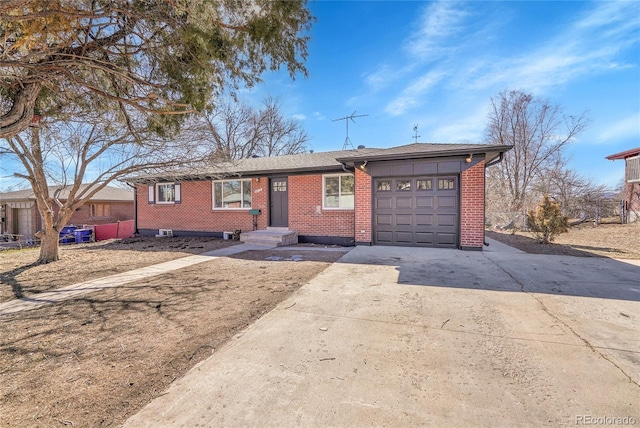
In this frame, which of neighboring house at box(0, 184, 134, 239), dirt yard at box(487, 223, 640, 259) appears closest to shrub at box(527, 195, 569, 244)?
dirt yard at box(487, 223, 640, 259)

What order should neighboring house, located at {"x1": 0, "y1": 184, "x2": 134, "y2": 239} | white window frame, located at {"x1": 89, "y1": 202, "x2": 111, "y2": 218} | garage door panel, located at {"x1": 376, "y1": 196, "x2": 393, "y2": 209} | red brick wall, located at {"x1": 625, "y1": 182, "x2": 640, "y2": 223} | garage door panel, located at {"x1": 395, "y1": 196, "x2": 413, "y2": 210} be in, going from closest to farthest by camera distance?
1. garage door panel, located at {"x1": 395, "y1": 196, "x2": 413, "y2": 210}
2. garage door panel, located at {"x1": 376, "y1": 196, "x2": 393, "y2": 209}
3. red brick wall, located at {"x1": 625, "y1": 182, "x2": 640, "y2": 223}
4. neighboring house, located at {"x1": 0, "y1": 184, "x2": 134, "y2": 239}
5. white window frame, located at {"x1": 89, "y1": 202, "x2": 111, "y2": 218}

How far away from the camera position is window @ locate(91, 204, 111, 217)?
20.4 m

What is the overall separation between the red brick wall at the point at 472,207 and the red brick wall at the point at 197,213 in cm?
710

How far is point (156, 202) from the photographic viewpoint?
13.4m

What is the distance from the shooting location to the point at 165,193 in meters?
13.3

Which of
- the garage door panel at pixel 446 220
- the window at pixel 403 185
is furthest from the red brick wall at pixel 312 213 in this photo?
the garage door panel at pixel 446 220

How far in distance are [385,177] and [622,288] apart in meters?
5.70

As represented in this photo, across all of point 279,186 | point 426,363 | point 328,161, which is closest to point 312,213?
point 279,186

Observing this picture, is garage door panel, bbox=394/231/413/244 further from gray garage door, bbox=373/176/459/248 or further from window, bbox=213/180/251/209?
window, bbox=213/180/251/209

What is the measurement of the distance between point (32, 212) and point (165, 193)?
1373 cm

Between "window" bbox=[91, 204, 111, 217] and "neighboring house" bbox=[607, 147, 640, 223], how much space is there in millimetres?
33334

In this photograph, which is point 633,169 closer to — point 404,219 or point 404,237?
point 404,219

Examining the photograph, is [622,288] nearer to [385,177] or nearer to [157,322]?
[385,177]

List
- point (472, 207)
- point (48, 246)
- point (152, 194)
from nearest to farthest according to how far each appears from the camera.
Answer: point (48, 246) < point (472, 207) < point (152, 194)
